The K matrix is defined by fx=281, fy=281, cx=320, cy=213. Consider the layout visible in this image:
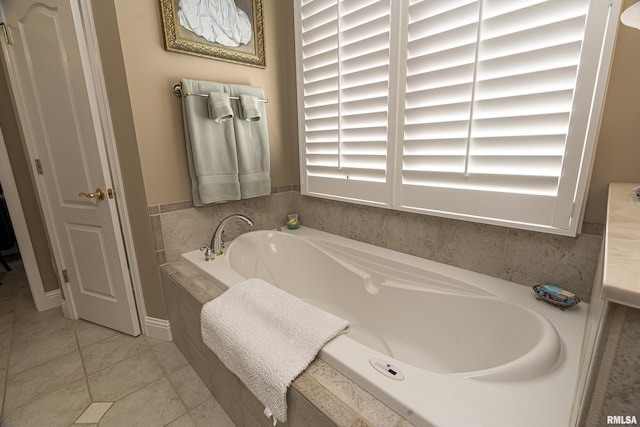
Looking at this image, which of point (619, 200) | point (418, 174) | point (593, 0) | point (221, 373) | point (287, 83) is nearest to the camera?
point (619, 200)

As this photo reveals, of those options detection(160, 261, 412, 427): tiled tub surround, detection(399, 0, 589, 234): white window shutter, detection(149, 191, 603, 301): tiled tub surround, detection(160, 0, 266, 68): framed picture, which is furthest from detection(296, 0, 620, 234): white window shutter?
detection(160, 261, 412, 427): tiled tub surround

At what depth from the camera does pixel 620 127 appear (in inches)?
40.7

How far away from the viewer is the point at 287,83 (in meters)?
2.20

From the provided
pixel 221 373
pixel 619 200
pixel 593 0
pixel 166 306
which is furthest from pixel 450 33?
pixel 166 306

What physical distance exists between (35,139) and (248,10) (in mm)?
1615

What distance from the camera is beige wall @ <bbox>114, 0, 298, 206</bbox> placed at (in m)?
1.48

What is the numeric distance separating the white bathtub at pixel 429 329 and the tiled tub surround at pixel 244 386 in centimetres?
4

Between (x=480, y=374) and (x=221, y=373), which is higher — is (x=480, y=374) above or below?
above

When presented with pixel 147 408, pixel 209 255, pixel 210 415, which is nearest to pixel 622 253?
pixel 210 415

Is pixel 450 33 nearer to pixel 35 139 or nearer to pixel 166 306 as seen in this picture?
pixel 166 306

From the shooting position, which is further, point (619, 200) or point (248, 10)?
point (248, 10)

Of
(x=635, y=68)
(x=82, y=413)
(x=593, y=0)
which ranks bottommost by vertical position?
(x=82, y=413)

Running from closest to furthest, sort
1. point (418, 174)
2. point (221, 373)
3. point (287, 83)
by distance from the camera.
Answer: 1. point (221, 373)
2. point (418, 174)
3. point (287, 83)

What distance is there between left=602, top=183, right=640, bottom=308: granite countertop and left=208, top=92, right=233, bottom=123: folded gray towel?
1.71 meters
